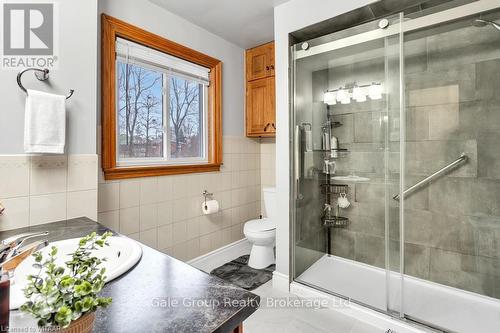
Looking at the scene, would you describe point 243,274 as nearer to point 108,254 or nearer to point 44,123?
point 108,254

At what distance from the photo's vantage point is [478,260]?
1.92m

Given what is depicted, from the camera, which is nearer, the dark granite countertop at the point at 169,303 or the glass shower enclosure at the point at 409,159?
the dark granite countertop at the point at 169,303

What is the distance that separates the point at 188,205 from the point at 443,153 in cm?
222

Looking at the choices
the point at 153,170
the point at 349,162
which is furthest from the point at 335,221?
the point at 153,170

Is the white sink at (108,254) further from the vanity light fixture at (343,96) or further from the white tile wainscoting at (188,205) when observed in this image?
the vanity light fixture at (343,96)

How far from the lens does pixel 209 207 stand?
248 centimetres

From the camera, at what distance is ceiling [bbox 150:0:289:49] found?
6.85 feet

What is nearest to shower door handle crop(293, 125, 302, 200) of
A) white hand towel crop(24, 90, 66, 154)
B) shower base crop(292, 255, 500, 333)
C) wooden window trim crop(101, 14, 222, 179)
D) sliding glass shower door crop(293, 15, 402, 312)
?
sliding glass shower door crop(293, 15, 402, 312)

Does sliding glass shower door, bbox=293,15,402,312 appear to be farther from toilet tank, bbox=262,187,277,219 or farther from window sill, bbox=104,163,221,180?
window sill, bbox=104,163,221,180

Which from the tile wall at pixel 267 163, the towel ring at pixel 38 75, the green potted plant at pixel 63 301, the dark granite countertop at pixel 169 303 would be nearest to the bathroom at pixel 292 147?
the towel ring at pixel 38 75

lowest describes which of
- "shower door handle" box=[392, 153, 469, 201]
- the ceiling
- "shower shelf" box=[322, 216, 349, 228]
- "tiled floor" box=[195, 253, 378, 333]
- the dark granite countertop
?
"tiled floor" box=[195, 253, 378, 333]

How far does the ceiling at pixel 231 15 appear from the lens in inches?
82.2

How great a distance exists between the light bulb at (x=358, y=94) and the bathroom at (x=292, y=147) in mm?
11
